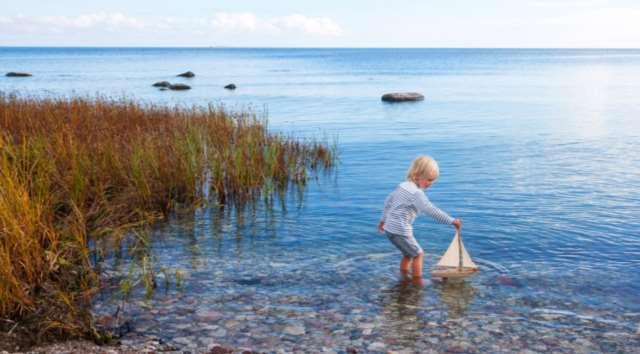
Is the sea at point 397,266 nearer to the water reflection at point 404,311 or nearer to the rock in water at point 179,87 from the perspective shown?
the water reflection at point 404,311

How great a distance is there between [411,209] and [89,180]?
6.56 meters

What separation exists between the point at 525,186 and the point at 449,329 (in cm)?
1016

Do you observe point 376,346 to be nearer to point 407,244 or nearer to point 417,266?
point 407,244

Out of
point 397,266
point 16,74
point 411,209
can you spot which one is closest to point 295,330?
point 411,209

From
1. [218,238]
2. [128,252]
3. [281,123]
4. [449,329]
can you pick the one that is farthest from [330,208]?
[281,123]

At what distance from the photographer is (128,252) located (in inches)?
415

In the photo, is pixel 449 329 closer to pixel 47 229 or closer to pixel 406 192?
pixel 406 192

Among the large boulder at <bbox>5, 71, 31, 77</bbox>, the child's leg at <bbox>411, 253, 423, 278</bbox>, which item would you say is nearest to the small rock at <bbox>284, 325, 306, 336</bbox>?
the child's leg at <bbox>411, 253, 423, 278</bbox>

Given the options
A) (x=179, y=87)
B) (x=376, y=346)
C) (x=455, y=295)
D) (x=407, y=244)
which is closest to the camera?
(x=376, y=346)

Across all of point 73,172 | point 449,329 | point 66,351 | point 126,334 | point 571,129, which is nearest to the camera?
point 66,351

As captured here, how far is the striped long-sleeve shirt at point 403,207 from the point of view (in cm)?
895

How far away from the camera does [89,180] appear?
12336 millimetres

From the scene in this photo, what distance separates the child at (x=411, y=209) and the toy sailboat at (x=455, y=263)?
39cm

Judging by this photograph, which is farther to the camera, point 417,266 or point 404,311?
point 417,266
